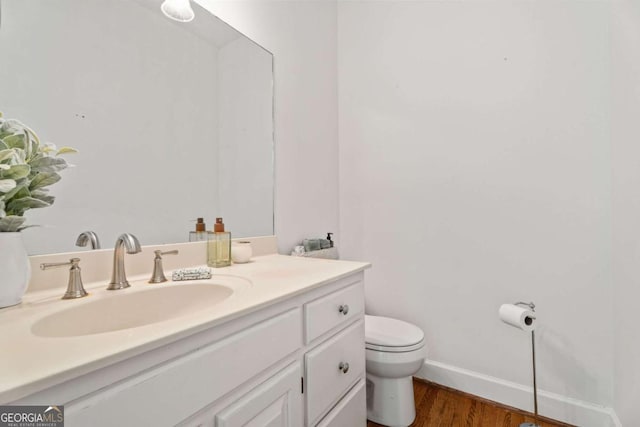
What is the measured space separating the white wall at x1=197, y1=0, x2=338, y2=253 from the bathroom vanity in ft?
1.95

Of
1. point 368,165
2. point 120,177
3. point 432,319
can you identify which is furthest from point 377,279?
point 120,177

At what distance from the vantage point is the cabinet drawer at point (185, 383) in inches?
18.1

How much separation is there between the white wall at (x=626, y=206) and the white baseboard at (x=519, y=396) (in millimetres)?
97

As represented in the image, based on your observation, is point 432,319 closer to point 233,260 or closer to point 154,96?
point 233,260

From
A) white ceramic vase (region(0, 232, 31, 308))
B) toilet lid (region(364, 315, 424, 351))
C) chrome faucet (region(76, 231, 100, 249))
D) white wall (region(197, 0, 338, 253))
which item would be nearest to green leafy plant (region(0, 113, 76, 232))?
white ceramic vase (region(0, 232, 31, 308))

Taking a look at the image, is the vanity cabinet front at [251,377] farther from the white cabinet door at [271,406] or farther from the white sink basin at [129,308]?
the white sink basin at [129,308]

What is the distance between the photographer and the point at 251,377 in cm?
71

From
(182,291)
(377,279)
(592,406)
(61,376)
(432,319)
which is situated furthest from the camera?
(377,279)

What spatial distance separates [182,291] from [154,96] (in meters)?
0.72

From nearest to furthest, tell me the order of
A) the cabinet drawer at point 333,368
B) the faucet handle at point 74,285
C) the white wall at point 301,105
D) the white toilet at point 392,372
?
the faucet handle at point 74,285 < the cabinet drawer at point 333,368 < the white toilet at point 392,372 < the white wall at point 301,105

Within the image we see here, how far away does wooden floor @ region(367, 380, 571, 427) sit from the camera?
1447 mm

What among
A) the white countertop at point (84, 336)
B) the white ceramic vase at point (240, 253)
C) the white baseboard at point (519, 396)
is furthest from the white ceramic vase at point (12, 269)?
the white baseboard at point (519, 396)

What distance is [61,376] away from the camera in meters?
0.41

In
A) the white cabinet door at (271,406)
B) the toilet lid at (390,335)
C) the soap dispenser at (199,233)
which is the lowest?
the toilet lid at (390,335)
